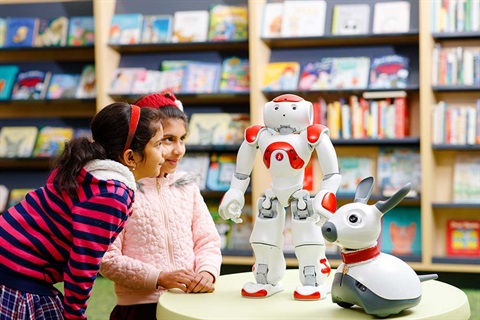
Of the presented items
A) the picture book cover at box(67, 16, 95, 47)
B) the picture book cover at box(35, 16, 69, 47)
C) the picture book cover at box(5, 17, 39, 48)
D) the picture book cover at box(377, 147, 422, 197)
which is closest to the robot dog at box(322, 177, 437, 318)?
the picture book cover at box(377, 147, 422, 197)

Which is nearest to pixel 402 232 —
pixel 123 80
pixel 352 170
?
pixel 352 170

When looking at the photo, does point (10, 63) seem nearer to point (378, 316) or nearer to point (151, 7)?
point (151, 7)

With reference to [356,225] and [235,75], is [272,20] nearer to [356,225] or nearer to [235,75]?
[235,75]

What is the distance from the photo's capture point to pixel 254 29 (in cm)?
505

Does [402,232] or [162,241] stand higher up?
[162,241]

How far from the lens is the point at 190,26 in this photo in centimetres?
539

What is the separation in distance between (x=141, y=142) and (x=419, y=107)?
331 cm

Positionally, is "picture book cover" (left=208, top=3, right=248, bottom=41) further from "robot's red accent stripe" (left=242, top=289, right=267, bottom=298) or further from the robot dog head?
the robot dog head

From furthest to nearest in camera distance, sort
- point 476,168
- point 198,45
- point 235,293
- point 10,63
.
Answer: point 10,63
point 198,45
point 476,168
point 235,293

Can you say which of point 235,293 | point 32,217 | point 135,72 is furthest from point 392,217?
point 32,217

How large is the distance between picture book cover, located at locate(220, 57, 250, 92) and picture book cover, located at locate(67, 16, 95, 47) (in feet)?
3.28

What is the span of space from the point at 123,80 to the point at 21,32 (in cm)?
93

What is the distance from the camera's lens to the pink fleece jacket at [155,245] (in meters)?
2.26

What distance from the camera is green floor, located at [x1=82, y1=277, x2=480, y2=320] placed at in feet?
13.4
